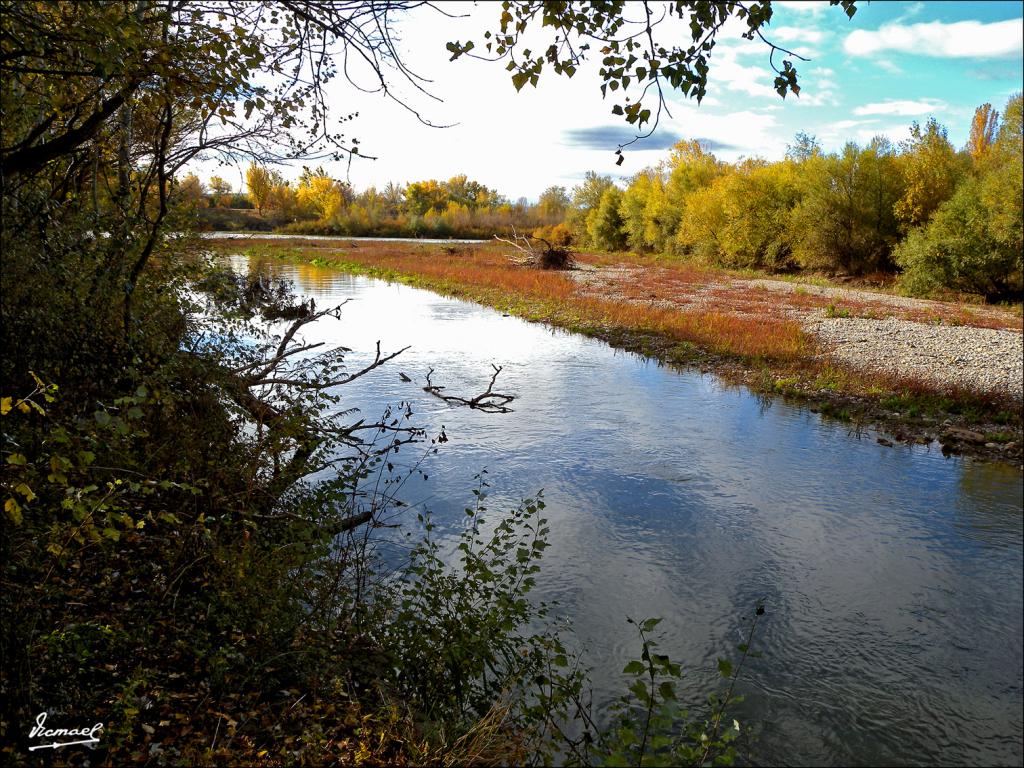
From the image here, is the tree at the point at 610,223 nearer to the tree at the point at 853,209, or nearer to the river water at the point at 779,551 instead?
the tree at the point at 853,209

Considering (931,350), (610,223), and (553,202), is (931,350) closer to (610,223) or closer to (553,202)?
(610,223)

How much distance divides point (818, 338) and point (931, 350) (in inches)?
108

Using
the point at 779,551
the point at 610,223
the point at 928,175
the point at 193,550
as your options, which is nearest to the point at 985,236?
the point at 928,175

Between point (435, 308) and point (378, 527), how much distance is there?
64.5 ft

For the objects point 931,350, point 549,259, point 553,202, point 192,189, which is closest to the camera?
point 192,189

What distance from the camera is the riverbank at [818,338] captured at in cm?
1232

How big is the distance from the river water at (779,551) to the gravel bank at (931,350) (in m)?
4.19

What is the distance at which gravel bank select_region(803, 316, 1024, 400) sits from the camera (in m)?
14.3

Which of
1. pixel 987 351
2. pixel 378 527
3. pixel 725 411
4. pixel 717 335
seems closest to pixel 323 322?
pixel 717 335

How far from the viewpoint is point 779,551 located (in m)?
7.24

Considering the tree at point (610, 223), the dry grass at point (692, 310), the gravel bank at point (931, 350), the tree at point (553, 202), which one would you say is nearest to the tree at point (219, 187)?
the dry grass at point (692, 310)

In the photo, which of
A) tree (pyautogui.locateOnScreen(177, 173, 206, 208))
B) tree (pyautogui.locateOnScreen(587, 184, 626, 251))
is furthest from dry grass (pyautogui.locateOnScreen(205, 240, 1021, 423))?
tree (pyautogui.locateOnScreen(587, 184, 626, 251))

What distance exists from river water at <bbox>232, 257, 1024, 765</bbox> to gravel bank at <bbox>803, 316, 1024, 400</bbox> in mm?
4193

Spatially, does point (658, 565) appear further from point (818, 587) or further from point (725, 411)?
point (725, 411)
